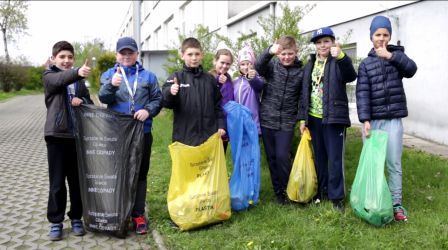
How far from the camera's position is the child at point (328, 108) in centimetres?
415

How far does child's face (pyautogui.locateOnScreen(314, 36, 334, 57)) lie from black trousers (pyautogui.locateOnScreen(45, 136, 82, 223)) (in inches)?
95.8

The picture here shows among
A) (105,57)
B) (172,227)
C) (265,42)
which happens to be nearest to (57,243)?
(172,227)

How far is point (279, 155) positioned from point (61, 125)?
6.93 ft

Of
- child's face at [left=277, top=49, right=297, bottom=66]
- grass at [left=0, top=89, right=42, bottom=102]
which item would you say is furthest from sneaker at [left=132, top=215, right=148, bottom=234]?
grass at [left=0, top=89, right=42, bottom=102]

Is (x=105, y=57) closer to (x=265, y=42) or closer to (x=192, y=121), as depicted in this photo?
(x=265, y=42)

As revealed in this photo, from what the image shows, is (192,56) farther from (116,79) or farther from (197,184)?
(197,184)

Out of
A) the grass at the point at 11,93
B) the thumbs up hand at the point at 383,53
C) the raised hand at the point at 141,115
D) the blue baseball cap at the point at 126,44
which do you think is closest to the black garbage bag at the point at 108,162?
the raised hand at the point at 141,115

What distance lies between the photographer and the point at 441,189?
5.05 m

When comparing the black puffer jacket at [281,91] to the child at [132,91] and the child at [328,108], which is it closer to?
the child at [328,108]

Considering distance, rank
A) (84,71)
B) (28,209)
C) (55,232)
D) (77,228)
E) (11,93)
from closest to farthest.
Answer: (84,71) → (55,232) → (77,228) → (28,209) → (11,93)

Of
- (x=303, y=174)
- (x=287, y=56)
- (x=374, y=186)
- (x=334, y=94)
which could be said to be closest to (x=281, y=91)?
(x=287, y=56)

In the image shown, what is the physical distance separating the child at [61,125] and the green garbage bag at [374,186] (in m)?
2.51

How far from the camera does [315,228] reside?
4.02m

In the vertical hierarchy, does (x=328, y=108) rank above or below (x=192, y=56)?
below
